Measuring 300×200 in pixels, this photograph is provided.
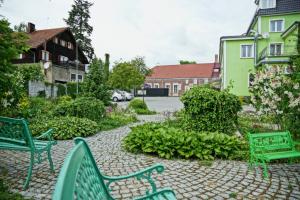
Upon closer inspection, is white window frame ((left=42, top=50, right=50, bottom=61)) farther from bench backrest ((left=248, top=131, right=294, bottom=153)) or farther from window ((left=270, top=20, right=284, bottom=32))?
bench backrest ((left=248, top=131, right=294, bottom=153))

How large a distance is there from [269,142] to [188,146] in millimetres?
1744

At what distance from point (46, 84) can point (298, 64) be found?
74.5ft

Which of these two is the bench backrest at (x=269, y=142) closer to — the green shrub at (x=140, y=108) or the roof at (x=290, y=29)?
the green shrub at (x=140, y=108)

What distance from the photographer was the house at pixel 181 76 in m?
61.5

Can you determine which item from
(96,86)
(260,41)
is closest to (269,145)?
(96,86)

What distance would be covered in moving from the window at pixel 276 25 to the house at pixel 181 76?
3095 centimetres

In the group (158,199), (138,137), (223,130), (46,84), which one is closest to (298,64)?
(223,130)

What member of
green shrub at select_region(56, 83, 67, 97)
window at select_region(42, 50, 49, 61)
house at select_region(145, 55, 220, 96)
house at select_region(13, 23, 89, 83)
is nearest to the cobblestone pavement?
green shrub at select_region(56, 83, 67, 97)

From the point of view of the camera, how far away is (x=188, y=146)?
5805 millimetres

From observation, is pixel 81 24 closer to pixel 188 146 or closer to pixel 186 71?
pixel 186 71

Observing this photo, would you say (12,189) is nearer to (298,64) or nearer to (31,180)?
(31,180)

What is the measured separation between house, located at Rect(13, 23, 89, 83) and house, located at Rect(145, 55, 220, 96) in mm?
26341

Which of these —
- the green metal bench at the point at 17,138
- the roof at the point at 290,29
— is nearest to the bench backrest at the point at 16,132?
the green metal bench at the point at 17,138

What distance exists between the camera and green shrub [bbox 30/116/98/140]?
805 cm
